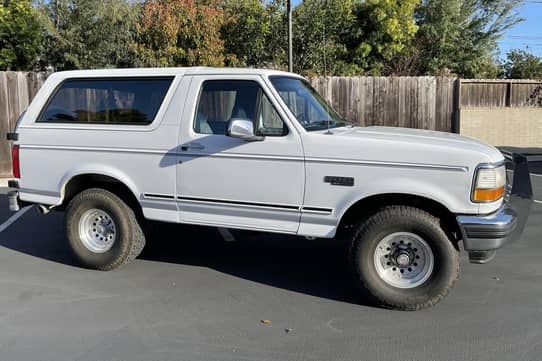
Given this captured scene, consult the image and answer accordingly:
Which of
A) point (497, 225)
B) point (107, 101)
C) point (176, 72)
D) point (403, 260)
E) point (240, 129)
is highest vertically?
point (176, 72)

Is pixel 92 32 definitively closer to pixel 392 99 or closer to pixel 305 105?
pixel 392 99

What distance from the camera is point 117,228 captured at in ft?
18.5

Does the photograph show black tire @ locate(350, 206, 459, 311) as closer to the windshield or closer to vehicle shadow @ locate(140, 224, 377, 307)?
vehicle shadow @ locate(140, 224, 377, 307)

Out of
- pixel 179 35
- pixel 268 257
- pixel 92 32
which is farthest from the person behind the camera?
pixel 92 32

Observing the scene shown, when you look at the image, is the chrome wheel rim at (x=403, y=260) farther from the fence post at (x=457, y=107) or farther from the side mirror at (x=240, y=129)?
the fence post at (x=457, y=107)

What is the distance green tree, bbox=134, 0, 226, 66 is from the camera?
57.3ft

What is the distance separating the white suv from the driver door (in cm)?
1

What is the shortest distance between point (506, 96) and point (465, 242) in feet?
45.6

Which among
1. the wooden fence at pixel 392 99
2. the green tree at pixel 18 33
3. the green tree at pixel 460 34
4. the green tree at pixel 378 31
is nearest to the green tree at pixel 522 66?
the green tree at pixel 460 34

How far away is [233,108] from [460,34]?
2314 centimetres

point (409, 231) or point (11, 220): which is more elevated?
point (409, 231)

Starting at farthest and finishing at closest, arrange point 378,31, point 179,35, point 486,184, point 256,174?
A: 1. point 378,31
2. point 179,35
3. point 256,174
4. point 486,184

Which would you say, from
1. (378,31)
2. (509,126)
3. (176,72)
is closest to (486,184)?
(176,72)

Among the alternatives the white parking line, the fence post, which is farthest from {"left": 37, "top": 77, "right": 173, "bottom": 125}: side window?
the fence post
